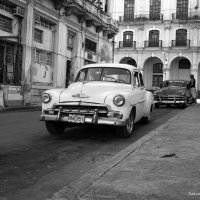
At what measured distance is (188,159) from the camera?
17.4 ft

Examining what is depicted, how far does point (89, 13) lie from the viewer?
24094 mm

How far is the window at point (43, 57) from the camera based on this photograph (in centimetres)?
1924

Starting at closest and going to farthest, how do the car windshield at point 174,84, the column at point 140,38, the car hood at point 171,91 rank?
the car hood at point 171,91 < the car windshield at point 174,84 < the column at point 140,38

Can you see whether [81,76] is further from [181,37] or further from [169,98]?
[181,37]

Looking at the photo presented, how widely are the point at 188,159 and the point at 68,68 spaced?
1894 centimetres

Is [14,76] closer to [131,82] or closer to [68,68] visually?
[68,68]

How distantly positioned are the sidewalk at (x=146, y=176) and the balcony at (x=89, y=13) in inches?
633

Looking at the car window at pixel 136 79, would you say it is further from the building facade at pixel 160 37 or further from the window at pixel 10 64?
the building facade at pixel 160 37

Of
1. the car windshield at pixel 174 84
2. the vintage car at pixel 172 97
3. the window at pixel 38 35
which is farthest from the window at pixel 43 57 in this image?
the car windshield at pixel 174 84

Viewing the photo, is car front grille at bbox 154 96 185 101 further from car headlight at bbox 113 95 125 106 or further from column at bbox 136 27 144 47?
column at bbox 136 27 144 47

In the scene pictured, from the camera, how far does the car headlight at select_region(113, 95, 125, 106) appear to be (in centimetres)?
717

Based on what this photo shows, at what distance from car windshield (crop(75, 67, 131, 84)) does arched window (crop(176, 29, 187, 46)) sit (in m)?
38.0

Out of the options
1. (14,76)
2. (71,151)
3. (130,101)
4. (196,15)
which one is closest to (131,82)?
(130,101)

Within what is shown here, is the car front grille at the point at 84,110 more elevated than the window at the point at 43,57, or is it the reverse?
the window at the point at 43,57
